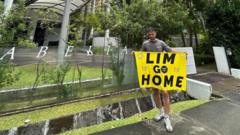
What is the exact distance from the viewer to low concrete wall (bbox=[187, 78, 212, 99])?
20.6 feet

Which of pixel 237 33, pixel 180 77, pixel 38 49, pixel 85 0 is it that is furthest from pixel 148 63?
pixel 85 0

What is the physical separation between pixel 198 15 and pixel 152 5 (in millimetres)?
5800

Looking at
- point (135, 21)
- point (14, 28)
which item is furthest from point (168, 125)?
point (135, 21)

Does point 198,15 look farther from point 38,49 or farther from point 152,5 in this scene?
point 38,49

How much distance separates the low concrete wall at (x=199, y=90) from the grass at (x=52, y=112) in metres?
2.26

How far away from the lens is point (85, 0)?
70.5 feet

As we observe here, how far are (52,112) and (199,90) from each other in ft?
13.5

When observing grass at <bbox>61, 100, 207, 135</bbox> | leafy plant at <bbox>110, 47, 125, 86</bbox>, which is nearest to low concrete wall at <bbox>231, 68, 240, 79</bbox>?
grass at <bbox>61, 100, 207, 135</bbox>

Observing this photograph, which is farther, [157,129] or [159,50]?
[159,50]

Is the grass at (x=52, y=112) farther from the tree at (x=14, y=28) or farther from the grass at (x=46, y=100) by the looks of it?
the tree at (x=14, y=28)

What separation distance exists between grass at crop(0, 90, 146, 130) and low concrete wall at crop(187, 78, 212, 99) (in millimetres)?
2255

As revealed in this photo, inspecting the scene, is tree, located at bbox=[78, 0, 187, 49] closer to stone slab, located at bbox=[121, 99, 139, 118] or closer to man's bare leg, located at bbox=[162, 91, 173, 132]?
stone slab, located at bbox=[121, 99, 139, 118]

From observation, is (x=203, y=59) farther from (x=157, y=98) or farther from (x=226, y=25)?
(x=157, y=98)

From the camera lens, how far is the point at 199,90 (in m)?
6.50
